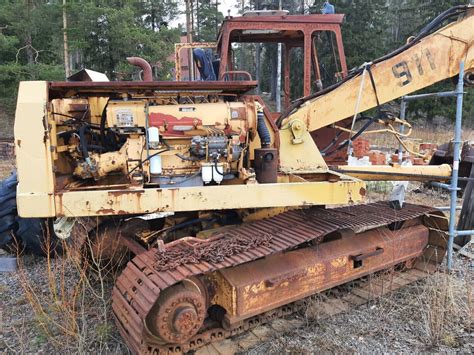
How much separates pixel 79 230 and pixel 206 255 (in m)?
1.83

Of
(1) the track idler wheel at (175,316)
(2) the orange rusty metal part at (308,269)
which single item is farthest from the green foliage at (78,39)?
(1) the track idler wheel at (175,316)

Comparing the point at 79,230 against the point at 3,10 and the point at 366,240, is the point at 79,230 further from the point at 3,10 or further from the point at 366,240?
the point at 3,10

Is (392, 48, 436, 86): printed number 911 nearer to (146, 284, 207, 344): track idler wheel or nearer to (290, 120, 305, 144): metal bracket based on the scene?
(290, 120, 305, 144): metal bracket

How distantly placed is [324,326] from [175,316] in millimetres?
1349

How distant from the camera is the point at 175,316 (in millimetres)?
2938

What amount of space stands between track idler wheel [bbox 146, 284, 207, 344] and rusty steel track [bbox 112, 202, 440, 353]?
7 centimetres

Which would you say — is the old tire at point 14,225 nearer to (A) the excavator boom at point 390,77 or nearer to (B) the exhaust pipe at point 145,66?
(B) the exhaust pipe at point 145,66

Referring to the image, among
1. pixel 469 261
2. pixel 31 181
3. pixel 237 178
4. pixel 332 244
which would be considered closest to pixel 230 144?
pixel 237 178

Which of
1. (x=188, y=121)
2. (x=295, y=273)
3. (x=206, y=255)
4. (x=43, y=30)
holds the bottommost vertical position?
(x=295, y=273)

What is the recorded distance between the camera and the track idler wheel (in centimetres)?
292

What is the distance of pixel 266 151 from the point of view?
3.84 meters

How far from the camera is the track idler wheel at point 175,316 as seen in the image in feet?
9.57

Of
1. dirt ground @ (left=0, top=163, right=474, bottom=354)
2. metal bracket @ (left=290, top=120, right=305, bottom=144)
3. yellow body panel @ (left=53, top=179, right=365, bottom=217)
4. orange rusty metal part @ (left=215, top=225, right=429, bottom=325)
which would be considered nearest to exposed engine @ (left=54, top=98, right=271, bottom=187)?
yellow body panel @ (left=53, top=179, right=365, bottom=217)

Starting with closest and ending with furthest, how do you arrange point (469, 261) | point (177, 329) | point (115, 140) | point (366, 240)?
point (177, 329), point (115, 140), point (366, 240), point (469, 261)
